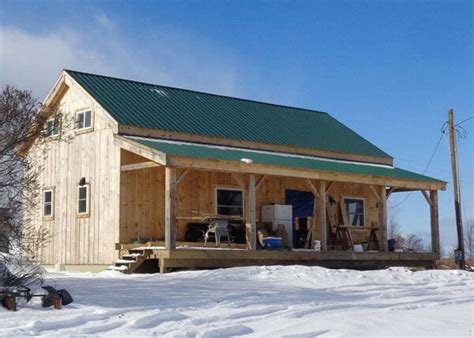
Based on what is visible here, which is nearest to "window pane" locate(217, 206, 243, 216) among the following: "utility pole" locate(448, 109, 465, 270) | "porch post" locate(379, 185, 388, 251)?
"porch post" locate(379, 185, 388, 251)

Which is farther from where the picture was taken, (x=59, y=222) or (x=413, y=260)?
(x=413, y=260)

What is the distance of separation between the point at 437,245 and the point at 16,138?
16.1 metres

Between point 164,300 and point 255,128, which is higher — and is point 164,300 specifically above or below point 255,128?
below

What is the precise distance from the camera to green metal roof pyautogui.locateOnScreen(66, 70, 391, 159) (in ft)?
69.8

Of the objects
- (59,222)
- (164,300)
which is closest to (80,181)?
(59,222)

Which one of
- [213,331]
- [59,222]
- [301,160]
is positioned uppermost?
[301,160]

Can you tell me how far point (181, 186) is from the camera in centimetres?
2083

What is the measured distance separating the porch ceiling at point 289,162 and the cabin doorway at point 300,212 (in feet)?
4.07

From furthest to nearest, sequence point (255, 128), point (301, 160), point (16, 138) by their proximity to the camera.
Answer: point (255, 128) < point (301, 160) < point (16, 138)

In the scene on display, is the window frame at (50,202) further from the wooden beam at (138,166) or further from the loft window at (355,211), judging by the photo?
the loft window at (355,211)

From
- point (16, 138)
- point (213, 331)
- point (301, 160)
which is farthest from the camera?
point (301, 160)

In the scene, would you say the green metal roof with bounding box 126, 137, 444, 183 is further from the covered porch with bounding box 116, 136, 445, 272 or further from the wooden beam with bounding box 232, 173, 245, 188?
the wooden beam with bounding box 232, 173, 245, 188

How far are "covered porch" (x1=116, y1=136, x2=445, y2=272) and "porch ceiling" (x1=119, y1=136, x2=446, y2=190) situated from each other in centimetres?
3

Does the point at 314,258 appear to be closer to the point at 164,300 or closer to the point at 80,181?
the point at 80,181
